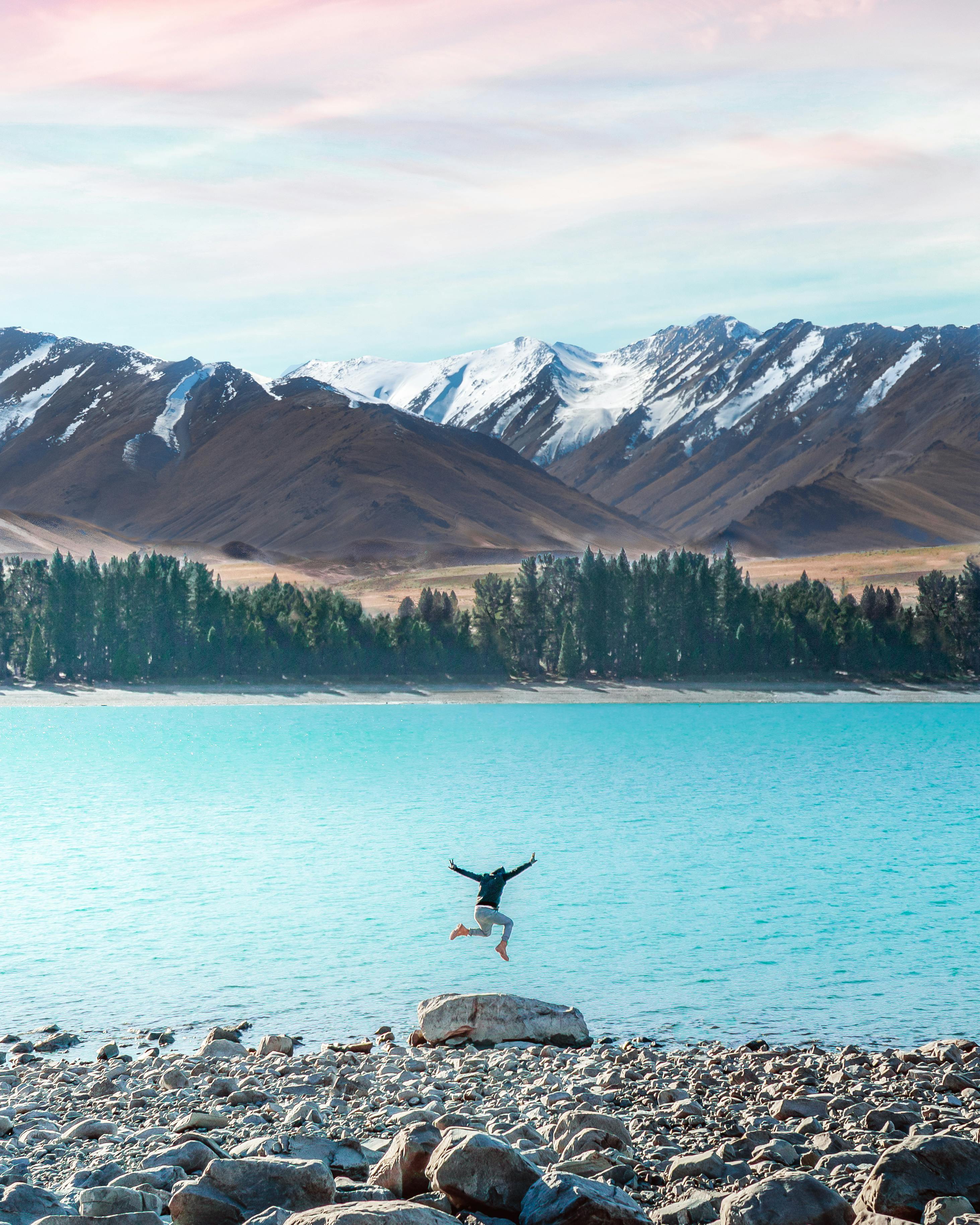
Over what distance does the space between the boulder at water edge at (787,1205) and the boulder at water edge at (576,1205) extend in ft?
3.39

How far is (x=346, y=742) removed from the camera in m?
122

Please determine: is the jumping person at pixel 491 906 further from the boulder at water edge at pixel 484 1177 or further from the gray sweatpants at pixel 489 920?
the boulder at water edge at pixel 484 1177

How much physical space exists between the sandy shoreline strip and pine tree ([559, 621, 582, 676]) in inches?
72.1

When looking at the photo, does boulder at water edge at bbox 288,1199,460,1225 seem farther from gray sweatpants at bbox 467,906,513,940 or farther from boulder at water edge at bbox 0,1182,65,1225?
gray sweatpants at bbox 467,906,513,940

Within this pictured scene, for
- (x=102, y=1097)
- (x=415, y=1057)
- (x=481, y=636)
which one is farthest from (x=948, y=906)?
(x=481, y=636)

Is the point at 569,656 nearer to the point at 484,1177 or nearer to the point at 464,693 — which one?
the point at 464,693

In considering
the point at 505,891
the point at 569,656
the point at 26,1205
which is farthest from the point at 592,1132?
the point at 569,656

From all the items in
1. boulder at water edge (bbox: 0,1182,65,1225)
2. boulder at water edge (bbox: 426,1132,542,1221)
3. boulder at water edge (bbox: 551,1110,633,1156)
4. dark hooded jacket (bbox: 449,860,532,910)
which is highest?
dark hooded jacket (bbox: 449,860,532,910)

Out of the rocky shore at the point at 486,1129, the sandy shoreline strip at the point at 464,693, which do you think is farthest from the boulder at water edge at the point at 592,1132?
the sandy shoreline strip at the point at 464,693

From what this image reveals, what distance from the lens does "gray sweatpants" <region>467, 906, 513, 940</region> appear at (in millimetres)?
28438

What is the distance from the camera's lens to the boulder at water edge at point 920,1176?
49.2ft

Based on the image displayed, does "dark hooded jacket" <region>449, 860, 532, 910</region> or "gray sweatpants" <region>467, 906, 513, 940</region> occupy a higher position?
"dark hooded jacket" <region>449, 860, 532, 910</region>

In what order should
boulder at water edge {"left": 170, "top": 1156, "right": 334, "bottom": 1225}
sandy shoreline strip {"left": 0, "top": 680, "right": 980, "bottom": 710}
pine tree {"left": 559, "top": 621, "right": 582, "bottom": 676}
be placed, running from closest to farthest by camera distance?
boulder at water edge {"left": 170, "top": 1156, "right": 334, "bottom": 1225}, sandy shoreline strip {"left": 0, "top": 680, "right": 980, "bottom": 710}, pine tree {"left": 559, "top": 621, "right": 582, "bottom": 676}

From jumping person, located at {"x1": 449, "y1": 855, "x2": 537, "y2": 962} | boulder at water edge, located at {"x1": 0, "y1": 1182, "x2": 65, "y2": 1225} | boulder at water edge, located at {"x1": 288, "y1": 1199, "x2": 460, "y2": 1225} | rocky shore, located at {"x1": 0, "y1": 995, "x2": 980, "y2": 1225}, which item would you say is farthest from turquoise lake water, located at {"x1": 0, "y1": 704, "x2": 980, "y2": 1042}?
boulder at water edge, located at {"x1": 288, "y1": 1199, "x2": 460, "y2": 1225}
